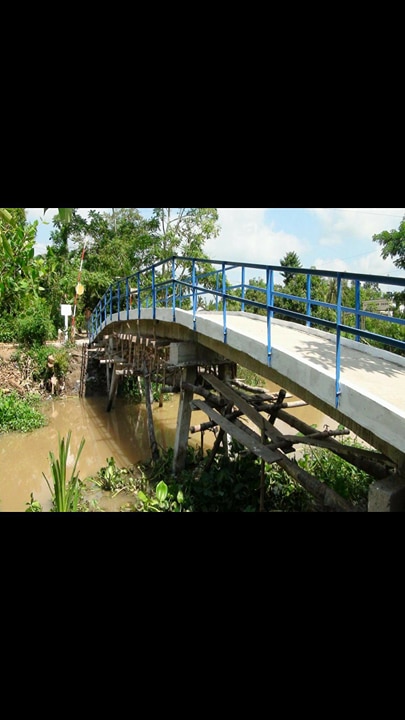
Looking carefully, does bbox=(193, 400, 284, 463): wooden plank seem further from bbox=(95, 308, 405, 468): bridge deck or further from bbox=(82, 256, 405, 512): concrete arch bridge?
bbox=(95, 308, 405, 468): bridge deck

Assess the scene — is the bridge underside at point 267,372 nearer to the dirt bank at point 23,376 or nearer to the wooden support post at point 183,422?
the wooden support post at point 183,422

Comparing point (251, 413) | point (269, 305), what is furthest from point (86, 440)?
point (269, 305)

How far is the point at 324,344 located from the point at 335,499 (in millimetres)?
1944

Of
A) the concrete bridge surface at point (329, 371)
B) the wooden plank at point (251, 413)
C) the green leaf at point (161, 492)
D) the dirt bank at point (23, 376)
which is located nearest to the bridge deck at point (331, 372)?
the concrete bridge surface at point (329, 371)

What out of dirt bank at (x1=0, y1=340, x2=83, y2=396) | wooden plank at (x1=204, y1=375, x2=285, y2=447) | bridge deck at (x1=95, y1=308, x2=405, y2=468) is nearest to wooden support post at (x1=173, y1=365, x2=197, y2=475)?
wooden plank at (x1=204, y1=375, x2=285, y2=447)

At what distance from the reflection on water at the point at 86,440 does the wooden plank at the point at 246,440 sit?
3.07 metres

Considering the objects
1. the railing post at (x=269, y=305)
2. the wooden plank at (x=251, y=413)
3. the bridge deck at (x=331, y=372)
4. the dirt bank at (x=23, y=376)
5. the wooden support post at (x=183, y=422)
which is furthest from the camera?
the dirt bank at (x=23, y=376)

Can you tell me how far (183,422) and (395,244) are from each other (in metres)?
10.6

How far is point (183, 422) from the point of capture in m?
6.89

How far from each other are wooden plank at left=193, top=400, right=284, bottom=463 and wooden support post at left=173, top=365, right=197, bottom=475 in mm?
469

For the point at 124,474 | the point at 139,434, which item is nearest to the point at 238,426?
the point at 124,474

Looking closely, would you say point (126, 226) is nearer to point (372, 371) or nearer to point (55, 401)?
point (55, 401)

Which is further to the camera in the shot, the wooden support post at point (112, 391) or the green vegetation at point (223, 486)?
the wooden support post at point (112, 391)

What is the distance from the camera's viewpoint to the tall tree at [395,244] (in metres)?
13.5
